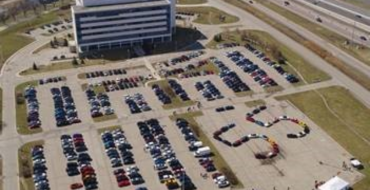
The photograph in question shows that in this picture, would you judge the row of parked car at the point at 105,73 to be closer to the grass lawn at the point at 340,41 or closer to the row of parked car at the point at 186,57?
the row of parked car at the point at 186,57

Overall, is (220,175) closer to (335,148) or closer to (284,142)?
(284,142)

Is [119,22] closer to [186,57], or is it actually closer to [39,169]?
[186,57]

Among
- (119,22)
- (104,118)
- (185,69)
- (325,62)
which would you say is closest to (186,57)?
(185,69)

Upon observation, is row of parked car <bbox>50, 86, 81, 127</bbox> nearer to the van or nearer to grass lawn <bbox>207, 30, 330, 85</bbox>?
the van

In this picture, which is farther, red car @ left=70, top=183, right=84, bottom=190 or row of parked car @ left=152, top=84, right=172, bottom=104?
row of parked car @ left=152, top=84, right=172, bottom=104

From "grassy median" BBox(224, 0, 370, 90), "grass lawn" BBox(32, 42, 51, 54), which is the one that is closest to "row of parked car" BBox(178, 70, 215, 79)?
"grassy median" BBox(224, 0, 370, 90)

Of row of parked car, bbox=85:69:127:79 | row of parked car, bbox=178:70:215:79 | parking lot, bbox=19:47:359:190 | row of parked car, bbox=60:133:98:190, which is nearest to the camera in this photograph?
row of parked car, bbox=60:133:98:190

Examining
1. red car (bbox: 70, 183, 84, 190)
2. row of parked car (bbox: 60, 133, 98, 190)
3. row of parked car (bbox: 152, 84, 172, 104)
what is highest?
row of parked car (bbox: 152, 84, 172, 104)
